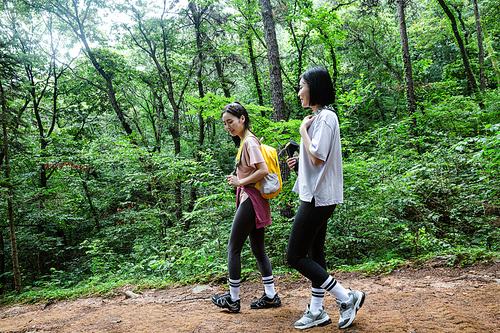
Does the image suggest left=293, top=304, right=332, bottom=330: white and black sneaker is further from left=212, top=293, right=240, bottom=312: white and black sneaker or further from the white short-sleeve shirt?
the white short-sleeve shirt

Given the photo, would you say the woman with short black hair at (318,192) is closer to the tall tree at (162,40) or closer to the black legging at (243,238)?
the black legging at (243,238)

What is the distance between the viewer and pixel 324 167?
6.88 ft

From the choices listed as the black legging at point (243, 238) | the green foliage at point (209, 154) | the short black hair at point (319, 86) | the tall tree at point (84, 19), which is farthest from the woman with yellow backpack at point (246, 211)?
the tall tree at point (84, 19)

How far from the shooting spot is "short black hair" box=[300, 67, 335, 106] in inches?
87.6

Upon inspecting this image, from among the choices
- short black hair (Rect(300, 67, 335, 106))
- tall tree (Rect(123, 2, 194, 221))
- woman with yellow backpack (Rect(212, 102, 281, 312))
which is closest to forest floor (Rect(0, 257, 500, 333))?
woman with yellow backpack (Rect(212, 102, 281, 312))

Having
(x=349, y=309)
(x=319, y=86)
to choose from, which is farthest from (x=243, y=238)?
(x=319, y=86)

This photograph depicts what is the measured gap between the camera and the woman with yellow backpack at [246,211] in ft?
8.92

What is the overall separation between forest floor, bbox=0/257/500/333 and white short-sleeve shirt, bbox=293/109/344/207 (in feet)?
3.35

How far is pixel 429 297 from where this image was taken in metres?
2.74

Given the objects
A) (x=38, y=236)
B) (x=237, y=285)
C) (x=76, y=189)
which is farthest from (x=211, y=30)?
(x=237, y=285)

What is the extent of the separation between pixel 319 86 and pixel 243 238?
1579 millimetres

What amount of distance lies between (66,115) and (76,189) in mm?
4654

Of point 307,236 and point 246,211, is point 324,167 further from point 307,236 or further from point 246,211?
point 246,211

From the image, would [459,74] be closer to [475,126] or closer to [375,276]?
A: [475,126]
